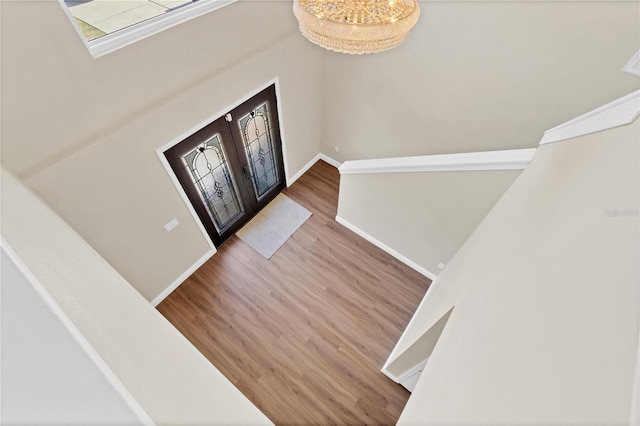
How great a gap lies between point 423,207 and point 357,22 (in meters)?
2.09

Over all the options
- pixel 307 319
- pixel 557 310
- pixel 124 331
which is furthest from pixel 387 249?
pixel 124 331

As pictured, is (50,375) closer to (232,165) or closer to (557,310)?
(557,310)

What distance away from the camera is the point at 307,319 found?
350cm

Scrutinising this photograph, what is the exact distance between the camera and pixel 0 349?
2.57 ft

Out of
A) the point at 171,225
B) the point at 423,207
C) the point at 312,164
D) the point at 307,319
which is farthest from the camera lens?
the point at 312,164

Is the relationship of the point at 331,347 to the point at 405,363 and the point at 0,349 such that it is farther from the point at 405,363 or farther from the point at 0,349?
the point at 0,349

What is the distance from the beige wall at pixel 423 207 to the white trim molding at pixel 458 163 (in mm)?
55

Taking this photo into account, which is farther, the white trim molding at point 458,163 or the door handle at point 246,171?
the door handle at point 246,171

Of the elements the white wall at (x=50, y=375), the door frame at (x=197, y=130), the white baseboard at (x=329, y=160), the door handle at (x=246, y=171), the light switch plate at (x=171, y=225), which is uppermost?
the white wall at (x=50, y=375)

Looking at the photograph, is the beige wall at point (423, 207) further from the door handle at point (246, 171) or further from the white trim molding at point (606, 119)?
the door handle at point (246, 171)

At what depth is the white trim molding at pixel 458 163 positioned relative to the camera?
229cm

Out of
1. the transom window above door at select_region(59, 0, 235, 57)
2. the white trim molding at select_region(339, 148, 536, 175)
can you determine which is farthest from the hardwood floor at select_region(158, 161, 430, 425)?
the transom window above door at select_region(59, 0, 235, 57)

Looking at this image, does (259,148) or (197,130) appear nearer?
(197,130)

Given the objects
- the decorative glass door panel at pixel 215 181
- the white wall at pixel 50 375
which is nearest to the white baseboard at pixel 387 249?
the decorative glass door panel at pixel 215 181
